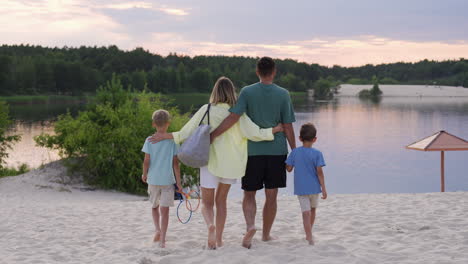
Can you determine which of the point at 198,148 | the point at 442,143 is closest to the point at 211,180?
the point at 198,148

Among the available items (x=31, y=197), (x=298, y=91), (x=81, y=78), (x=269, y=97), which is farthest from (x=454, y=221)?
(x=298, y=91)

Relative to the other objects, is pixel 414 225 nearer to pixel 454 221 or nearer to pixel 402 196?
pixel 454 221

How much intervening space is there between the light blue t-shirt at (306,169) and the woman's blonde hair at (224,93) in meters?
0.95

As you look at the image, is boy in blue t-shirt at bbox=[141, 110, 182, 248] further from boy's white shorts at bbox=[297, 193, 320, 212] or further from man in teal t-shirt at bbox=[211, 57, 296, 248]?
boy's white shorts at bbox=[297, 193, 320, 212]

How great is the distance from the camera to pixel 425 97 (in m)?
142

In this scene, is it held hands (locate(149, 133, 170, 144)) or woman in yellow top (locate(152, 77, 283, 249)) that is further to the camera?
held hands (locate(149, 133, 170, 144))

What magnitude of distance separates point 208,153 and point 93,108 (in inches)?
506

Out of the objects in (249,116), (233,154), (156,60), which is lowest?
(233,154)

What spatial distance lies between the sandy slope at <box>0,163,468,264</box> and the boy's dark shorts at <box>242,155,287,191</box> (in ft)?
2.43

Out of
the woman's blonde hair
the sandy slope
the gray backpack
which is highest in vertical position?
the woman's blonde hair

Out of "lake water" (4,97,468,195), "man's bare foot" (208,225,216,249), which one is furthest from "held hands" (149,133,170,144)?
"lake water" (4,97,468,195)

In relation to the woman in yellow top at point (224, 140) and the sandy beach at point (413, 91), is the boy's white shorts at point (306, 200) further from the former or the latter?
the sandy beach at point (413, 91)

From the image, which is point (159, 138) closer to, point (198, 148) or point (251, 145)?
point (198, 148)

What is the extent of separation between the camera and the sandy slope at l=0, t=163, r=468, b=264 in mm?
5378
